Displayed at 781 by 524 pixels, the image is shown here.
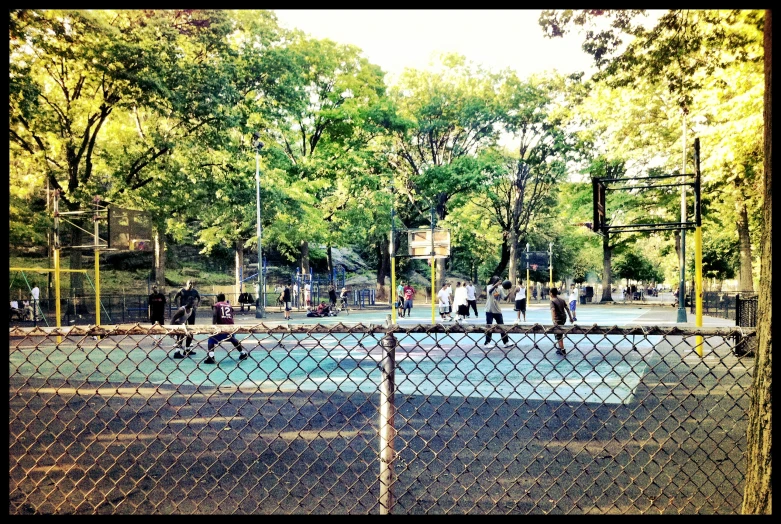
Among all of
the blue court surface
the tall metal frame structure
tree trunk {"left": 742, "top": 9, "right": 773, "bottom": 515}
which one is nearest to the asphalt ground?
the blue court surface

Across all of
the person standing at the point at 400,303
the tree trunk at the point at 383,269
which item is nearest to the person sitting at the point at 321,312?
the person standing at the point at 400,303

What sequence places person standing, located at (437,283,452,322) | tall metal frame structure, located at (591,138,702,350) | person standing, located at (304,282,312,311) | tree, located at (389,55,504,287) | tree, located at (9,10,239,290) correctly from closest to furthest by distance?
tall metal frame structure, located at (591,138,702,350) < tree, located at (9,10,239,290) < person standing, located at (437,283,452,322) < person standing, located at (304,282,312,311) < tree, located at (389,55,504,287)

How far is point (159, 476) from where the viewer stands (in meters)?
4.65

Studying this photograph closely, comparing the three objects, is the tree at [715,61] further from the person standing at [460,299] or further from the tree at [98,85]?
the tree at [98,85]

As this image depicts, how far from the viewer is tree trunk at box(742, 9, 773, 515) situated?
7.68 ft

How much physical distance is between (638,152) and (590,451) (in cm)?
2280

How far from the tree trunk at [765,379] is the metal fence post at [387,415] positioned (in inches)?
65.5

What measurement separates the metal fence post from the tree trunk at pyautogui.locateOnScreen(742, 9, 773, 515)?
5.46 feet

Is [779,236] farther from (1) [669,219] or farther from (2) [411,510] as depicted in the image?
(1) [669,219]

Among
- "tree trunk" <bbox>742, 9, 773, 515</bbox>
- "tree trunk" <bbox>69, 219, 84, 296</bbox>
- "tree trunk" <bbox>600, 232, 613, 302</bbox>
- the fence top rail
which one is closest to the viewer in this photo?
"tree trunk" <bbox>742, 9, 773, 515</bbox>

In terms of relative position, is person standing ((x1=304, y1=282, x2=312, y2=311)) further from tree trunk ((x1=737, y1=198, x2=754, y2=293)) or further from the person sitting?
tree trunk ((x1=737, y1=198, x2=754, y2=293))

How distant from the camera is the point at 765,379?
7.97 feet

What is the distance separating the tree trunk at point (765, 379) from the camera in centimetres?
234

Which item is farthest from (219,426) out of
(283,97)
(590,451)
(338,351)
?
(283,97)
